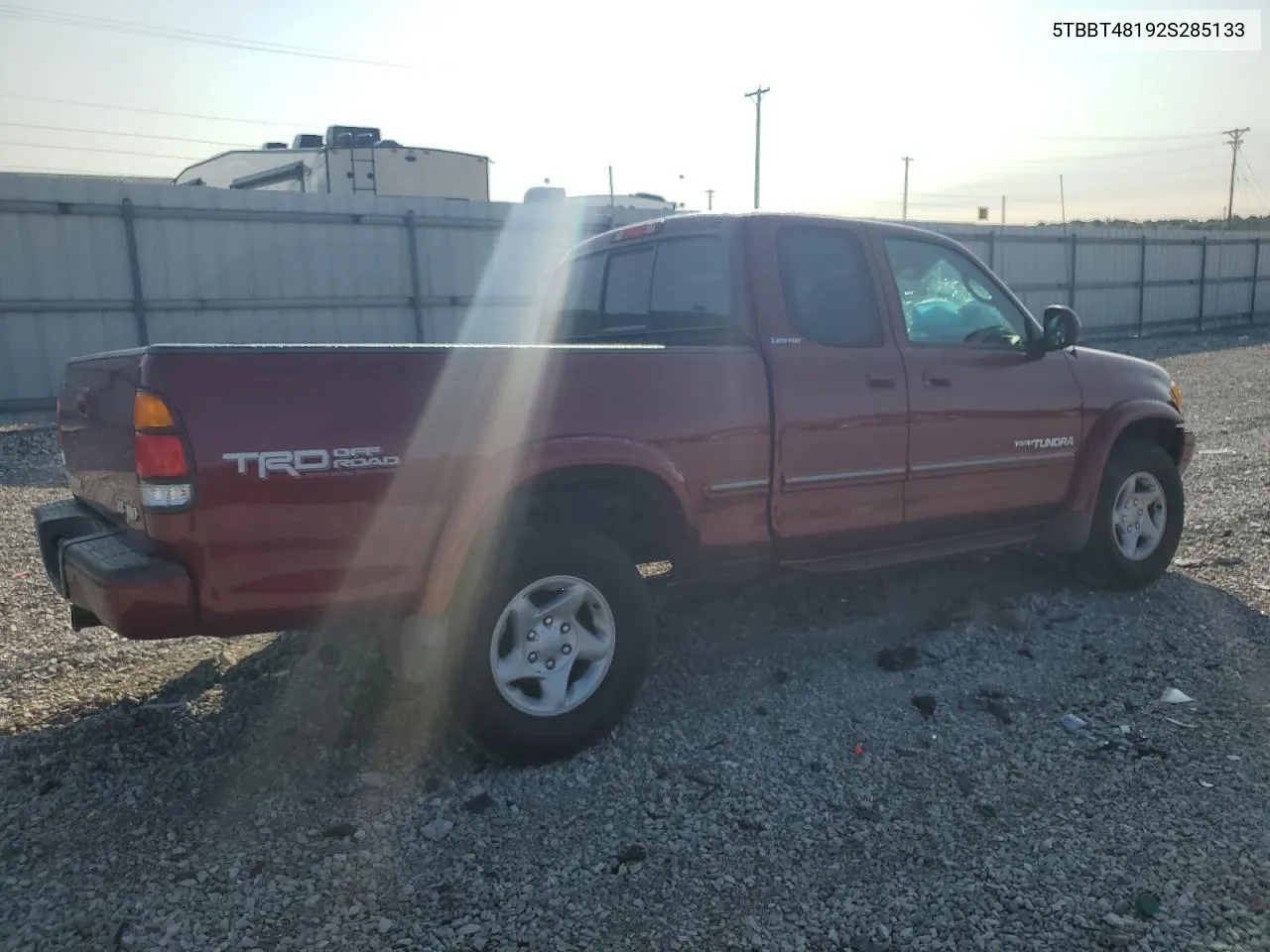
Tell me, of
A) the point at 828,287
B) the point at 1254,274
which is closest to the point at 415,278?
the point at 828,287

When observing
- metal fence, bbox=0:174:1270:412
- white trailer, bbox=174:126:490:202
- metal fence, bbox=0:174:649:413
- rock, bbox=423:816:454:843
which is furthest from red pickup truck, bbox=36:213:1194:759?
white trailer, bbox=174:126:490:202

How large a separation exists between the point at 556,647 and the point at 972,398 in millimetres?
2500

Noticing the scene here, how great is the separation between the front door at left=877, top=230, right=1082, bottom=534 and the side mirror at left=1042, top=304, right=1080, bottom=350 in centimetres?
9

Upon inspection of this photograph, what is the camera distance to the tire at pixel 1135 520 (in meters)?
5.45

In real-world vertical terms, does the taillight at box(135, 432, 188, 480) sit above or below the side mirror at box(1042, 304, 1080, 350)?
below

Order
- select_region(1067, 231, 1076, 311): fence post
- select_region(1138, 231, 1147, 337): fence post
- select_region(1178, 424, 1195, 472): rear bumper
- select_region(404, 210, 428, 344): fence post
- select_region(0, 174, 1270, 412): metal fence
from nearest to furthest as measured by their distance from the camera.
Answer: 1. select_region(1178, 424, 1195, 472): rear bumper
2. select_region(0, 174, 1270, 412): metal fence
3. select_region(404, 210, 428, 344): fence post
4. select_region(1067, 231, 1076, 311): fence post
5. select_region(1138, 231, 1147, 337): fence post

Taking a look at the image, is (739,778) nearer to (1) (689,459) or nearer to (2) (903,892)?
(2) (903,892)

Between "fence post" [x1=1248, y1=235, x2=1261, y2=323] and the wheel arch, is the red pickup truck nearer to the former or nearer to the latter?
the wheel arch

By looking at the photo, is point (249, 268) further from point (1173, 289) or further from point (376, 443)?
point (1173, 289)

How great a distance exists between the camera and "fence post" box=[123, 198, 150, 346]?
12828 mm

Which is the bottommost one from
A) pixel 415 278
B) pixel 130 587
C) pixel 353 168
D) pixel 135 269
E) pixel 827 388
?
pixel 130 587

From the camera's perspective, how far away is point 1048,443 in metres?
5.20

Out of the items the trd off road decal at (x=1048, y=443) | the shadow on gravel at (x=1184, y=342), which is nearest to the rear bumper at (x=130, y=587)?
the trd off road decal at (x=1048, y=443)

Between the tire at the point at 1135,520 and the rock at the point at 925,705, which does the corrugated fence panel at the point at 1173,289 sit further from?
the rock at the point at 925,705
